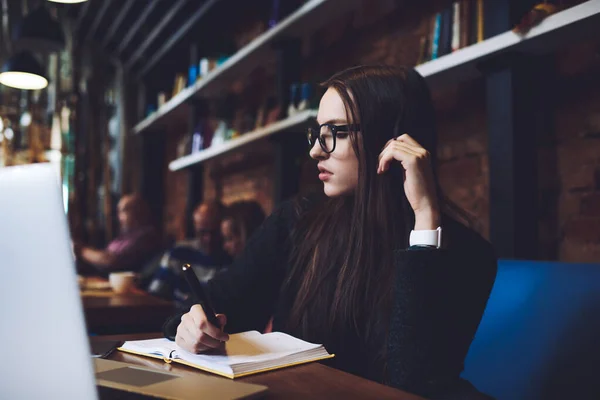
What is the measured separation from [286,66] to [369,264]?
184 centimetres

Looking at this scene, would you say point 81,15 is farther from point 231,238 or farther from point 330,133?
point 330,133

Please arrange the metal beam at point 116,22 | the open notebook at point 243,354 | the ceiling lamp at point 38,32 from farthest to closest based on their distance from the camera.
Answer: the metal beam at point 116,22 → the ceiling lamp at point 38,32 → the open notebook at point 243,354

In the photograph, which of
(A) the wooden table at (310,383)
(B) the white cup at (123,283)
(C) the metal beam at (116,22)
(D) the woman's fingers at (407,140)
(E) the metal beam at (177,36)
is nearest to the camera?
(A) the wooden table at (310,383)

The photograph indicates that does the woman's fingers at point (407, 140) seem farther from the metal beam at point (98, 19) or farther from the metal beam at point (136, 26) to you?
the metal beam at point (98, 19)

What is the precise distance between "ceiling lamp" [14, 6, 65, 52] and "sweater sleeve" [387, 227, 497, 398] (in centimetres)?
271

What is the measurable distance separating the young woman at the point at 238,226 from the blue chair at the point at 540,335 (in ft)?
6.45

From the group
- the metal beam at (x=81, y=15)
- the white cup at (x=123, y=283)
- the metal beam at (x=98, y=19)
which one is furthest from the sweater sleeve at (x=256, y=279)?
the metal beam at (x=81, y=15)

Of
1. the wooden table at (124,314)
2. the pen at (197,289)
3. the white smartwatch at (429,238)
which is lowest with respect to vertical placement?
the wooden table at (124,314)

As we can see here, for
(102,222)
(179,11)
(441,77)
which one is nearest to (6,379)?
(441,77)

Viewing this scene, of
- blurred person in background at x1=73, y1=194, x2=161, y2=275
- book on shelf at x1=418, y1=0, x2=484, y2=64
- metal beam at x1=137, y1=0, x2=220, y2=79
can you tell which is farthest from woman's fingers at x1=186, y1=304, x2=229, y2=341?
metal beam at x1=137, y1=0, x2=220, y2=79

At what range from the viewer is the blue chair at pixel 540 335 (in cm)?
103

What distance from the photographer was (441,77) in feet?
6.57

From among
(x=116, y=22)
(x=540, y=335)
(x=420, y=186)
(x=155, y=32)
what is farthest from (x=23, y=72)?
A: (x=540, y=335)

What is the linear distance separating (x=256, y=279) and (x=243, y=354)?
0.49 metres
